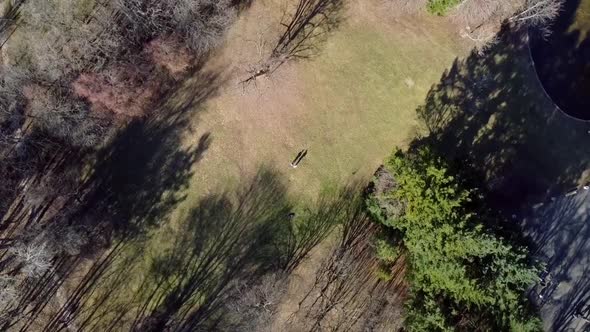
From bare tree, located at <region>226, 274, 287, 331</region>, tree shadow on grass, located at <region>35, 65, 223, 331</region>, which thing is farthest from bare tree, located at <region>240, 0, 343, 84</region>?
bare tree, located at <region>226, 274, 287, 331</region>

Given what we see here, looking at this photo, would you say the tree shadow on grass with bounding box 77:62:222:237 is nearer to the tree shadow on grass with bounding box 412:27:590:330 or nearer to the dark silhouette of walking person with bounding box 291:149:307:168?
the dark silhouette of walking person with bounding box 291:149:307:168

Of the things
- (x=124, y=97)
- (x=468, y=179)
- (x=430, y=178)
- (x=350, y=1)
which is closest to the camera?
(x=430, y=178)

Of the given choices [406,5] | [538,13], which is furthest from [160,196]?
[538,13]

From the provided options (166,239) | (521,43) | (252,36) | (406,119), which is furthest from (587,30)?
(166,239)

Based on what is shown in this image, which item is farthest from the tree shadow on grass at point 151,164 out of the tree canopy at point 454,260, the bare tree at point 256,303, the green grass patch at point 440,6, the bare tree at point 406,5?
the green grass patch at point 440,6

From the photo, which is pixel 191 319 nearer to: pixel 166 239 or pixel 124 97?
pixel 166 239

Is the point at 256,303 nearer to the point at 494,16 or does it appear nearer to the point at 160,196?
the point at 160,196
